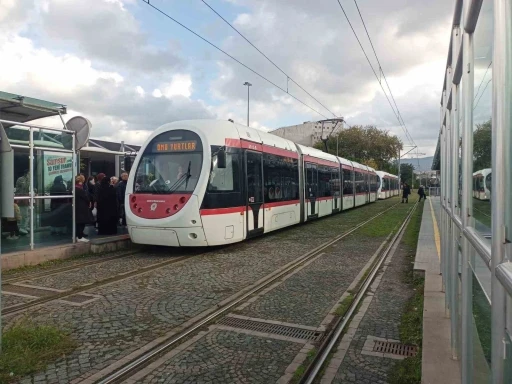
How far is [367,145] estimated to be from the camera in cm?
5775

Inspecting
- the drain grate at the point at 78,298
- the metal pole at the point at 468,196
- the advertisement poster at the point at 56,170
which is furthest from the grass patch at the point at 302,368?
the advertisement poster at the point at 56,170

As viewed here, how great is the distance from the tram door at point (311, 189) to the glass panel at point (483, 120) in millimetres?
13525

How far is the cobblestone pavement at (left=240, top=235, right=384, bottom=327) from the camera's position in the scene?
5566 millimetres

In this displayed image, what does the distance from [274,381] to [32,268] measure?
6.41m

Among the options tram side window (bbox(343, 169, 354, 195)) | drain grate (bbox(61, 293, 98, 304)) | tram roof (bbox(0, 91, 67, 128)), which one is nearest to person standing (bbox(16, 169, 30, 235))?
tram roof (bbox(0, 91, 67, 128))

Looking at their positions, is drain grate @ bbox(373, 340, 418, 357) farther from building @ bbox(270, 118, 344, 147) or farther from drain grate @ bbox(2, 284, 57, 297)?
building @ bbox(270, 118, 344, 147)

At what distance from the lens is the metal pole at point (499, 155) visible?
147cm

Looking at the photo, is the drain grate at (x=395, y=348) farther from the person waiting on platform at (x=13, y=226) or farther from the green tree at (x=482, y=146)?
the person waiting on platform at (x=13, y=226)

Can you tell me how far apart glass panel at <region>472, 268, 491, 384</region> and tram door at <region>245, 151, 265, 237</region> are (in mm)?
8430

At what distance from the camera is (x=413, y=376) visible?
374cm

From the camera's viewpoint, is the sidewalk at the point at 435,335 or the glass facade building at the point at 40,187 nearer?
the sidewalk at the point at 435,335

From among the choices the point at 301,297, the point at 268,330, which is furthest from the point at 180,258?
the point at 268,330

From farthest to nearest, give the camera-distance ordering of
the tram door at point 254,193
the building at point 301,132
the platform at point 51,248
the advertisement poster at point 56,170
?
1. the building at point 301,132
2. the tram door at point 254,193
3. the advertisement poster at point 56,170
4. the platform at point 51,248

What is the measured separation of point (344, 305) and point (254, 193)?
5698 mm
